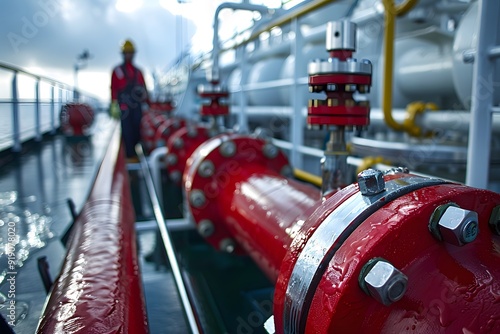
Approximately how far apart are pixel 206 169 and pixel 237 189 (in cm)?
15

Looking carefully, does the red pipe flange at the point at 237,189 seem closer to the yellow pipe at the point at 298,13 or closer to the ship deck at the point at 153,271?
the ship deck at the point at 153,271

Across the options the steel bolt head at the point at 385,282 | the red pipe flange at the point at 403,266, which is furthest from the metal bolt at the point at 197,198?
the steel bolt head at the point at 385,282

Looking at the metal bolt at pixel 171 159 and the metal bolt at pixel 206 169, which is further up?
the metal bolt at pixel 206 169

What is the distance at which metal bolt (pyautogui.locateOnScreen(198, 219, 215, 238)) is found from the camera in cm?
137

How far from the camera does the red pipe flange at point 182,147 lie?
2324 millimetres

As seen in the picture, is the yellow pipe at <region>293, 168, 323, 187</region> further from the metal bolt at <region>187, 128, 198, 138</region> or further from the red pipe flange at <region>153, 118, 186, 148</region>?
the red pipe flange at <region>153, 118, 186, 148</region>

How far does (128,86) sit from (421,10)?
2.63 meters

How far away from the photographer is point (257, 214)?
Answer: 105 cm

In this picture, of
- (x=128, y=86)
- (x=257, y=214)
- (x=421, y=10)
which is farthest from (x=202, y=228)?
(x=128, y=86)

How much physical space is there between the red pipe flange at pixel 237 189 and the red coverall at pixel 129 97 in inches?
103

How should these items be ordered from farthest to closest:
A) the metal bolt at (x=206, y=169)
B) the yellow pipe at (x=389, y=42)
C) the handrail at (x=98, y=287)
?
1. the metal bolt at (x=206, y=169)
2. the yellow pipe at (x=389, y=42)
3. the handrail at (x=98, y=287)

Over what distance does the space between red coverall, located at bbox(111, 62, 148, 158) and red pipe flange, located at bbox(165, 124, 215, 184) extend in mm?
1630

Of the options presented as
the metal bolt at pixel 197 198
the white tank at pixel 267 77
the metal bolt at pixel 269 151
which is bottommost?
the metal bolt at pixel 197 198

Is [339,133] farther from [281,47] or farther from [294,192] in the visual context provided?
[281,47]
